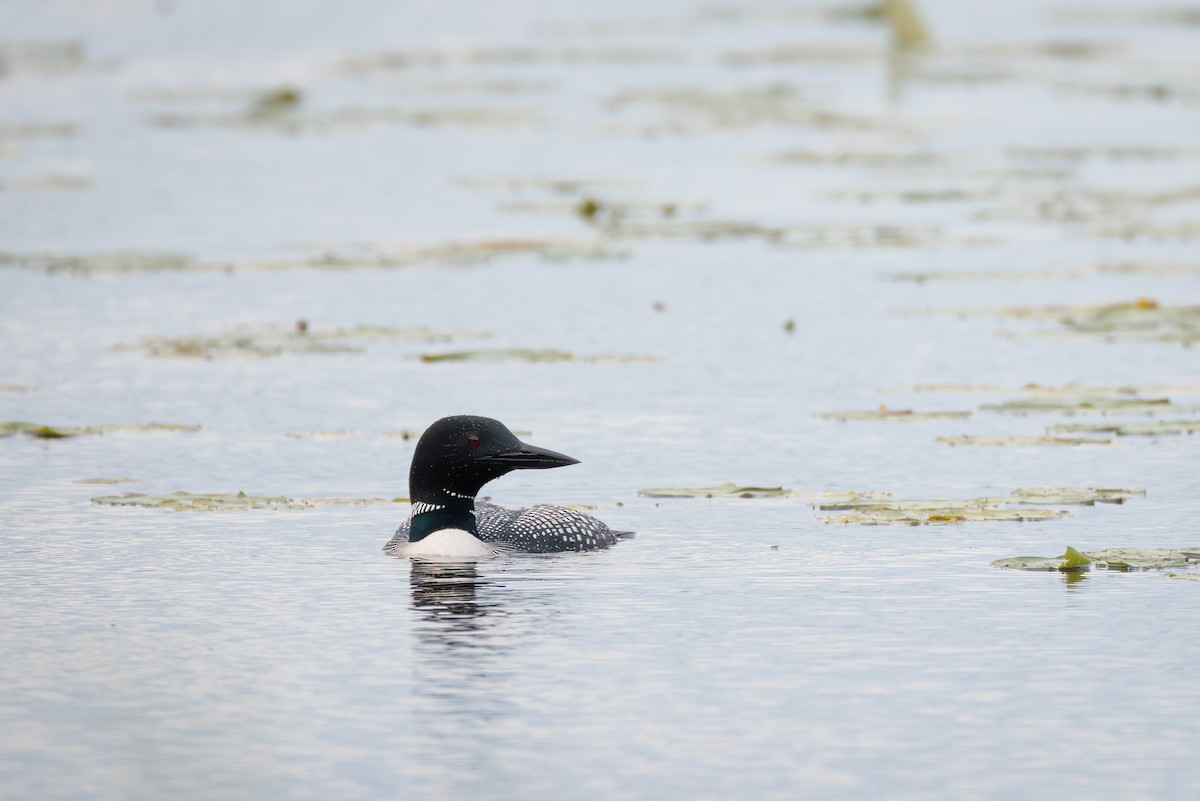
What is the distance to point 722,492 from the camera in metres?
10.9

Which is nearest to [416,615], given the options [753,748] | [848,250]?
[753,748]

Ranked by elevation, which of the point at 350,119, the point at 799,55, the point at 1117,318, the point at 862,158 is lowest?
the point at 1117,318

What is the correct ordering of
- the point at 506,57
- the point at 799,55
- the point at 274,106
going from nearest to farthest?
the point at 274,106 < the point at 799,55 < the point at 506,57

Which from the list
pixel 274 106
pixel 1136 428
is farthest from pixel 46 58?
pixel 1136 428

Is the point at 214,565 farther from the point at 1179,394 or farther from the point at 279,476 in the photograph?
the point at 1179,394

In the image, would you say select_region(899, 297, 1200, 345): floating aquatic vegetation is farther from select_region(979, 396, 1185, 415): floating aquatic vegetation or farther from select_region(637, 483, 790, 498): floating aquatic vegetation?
select_region(637, 483, 790, 498): floating aquatic vegetation

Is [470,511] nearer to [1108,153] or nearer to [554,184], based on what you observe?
[554,184]

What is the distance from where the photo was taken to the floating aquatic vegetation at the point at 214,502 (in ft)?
35.3

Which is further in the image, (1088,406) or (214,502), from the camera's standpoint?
(1088,406)

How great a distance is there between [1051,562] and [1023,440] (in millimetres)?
2509

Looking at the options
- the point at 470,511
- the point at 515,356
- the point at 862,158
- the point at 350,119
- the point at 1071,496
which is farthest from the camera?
the point at 350,119

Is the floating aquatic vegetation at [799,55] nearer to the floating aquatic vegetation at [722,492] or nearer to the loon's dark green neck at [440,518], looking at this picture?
the floating aquatic vegetation at [722,492]

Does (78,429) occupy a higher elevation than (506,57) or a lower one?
lower

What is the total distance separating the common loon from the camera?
32.8ft
